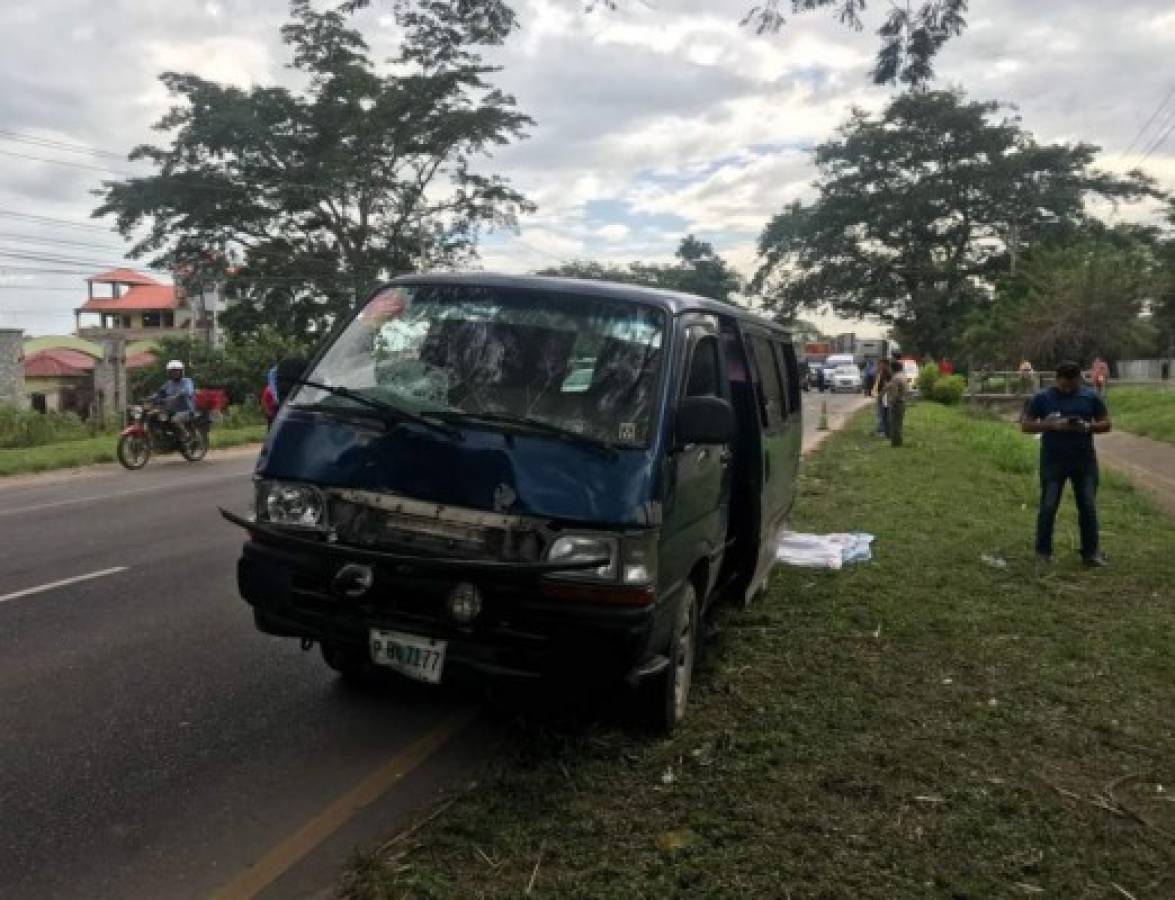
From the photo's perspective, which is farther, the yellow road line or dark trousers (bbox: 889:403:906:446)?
dark trousers (bbox: 889:403:906:446)

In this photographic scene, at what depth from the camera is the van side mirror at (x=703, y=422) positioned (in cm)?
405

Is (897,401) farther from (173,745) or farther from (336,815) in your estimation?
(336,815)

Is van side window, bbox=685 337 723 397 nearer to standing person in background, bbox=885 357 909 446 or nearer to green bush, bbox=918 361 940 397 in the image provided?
standing person in background, bbox=885 357 909 446

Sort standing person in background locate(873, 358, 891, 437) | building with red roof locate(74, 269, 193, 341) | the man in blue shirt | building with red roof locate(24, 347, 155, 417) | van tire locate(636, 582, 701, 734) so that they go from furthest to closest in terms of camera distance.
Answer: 1. building with red roof locate(74, 269, 193, 341)
2. building with red roof locate(24, 347, 155, 417)
3. standing person in background locate(873, 358, 891, 437)
4. the man in blue shirt
5. van tire locate(636, 582, 701, 734)

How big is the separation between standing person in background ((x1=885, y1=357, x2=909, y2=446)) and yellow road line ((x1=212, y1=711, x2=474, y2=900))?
50.1 ft

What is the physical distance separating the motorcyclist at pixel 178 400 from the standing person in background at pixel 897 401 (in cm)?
1251

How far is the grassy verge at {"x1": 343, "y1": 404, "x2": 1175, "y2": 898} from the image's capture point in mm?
3240

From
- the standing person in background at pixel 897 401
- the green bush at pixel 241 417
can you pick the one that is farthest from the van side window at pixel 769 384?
the green bush at pixel 241 417

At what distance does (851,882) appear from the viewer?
3201mm

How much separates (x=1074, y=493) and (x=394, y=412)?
6.55 m

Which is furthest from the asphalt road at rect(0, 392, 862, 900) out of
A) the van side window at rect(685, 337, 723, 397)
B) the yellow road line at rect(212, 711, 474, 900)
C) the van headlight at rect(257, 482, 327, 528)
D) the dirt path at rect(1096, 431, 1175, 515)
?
the dirt path at rect(1096, 431, 1175, 515)

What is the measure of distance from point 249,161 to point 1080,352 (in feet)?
108

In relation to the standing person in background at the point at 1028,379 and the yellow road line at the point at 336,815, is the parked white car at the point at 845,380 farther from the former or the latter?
the yellow road line at the point at 336,815

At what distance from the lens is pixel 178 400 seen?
665 inches
